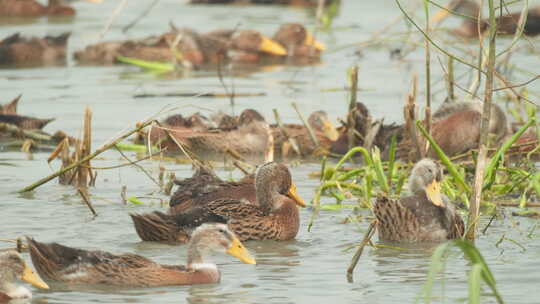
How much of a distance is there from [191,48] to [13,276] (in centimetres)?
1216

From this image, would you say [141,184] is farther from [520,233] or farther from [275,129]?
[520,233]

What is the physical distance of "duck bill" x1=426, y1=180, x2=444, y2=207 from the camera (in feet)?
27.6

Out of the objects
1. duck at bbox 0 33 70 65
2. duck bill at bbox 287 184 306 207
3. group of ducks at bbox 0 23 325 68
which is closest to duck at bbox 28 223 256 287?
duck bill at bbox 287 184 306 207

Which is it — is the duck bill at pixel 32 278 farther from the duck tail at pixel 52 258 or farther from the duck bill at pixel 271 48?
the duck bill at pixel 271 48

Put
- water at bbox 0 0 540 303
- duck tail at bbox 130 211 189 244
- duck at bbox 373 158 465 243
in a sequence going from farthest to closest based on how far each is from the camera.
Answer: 1. duck at bbox 373 158 465 243
2. duck tail at bbox 130 211 189 244
3. water at bbox 0 0 540 303

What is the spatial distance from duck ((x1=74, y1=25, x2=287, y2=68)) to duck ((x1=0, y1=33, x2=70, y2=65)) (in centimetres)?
30

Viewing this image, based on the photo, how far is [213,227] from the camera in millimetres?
7480

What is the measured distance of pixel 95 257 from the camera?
7.16 meters

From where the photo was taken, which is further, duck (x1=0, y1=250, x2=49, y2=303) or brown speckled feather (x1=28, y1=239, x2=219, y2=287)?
brown speckled feather (x1=28, y1=239, x2=219, y2=287)

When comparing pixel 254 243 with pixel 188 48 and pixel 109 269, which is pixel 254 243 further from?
pixel 188 48

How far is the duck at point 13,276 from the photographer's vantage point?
264 inches

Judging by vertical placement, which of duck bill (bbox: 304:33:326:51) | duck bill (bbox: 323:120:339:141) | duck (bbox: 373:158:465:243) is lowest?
duck (bbox: 373:158:465:243)

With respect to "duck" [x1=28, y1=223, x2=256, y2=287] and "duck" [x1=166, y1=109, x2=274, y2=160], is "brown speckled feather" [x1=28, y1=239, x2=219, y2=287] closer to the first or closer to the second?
"duck" [x1=28, y1=223, x2=256, y2=287]

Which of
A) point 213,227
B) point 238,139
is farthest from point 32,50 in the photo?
point 213,227
